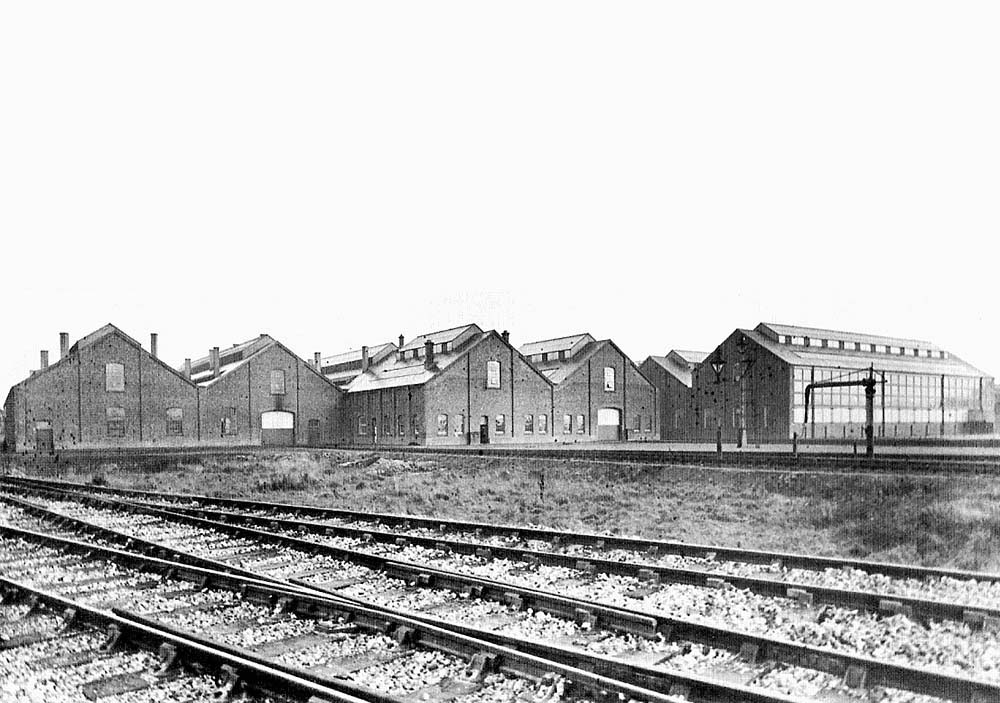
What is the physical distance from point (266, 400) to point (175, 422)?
6.33 m

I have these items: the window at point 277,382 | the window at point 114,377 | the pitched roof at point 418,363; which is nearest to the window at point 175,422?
the window at point 114,377

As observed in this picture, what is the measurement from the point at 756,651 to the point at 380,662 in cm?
320

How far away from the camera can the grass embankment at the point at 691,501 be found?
11.9m

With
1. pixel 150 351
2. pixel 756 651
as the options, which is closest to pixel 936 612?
pixel 756 651

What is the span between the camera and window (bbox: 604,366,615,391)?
180 ft

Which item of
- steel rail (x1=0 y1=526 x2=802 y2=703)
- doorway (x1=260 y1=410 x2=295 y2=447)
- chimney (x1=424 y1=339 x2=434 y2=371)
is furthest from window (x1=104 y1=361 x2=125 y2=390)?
steel rail (x1=0 y1=526 x2=802 y2=703)

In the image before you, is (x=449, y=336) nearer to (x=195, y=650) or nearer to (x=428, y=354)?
(x=428, y=354)

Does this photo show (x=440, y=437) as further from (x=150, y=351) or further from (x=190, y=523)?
(x=190, y=523)

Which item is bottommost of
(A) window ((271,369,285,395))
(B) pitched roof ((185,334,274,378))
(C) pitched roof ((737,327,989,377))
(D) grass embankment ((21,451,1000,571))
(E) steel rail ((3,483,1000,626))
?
(D) grass embankment ((21,451,1000,571))

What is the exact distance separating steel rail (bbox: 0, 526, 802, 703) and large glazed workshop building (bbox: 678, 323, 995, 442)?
8.22 m

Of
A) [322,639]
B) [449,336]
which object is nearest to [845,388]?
[322,639]

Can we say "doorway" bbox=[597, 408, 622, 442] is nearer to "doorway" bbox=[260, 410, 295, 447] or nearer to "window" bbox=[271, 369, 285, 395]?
"doorway" bbox=[260, 410, 295, 447]

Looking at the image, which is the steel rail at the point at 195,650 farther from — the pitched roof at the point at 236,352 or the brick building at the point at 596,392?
the pitched roof at the point at 236,352

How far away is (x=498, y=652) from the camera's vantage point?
6.08 metres
